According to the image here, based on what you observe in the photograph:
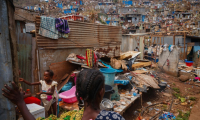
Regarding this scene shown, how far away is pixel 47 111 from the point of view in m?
3.24

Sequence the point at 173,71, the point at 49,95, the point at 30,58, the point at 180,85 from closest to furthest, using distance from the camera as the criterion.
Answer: the point at 49,95, the point at 30,58, the point at 180,85, the point at 173,71

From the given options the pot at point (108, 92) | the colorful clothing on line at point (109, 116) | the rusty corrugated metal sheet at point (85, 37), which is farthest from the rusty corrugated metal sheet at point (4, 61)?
the rusty corrugated metal sheet at point (85, 37)

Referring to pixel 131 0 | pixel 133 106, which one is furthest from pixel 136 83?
pixel 131 0

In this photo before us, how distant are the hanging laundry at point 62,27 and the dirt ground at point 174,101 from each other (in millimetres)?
3852

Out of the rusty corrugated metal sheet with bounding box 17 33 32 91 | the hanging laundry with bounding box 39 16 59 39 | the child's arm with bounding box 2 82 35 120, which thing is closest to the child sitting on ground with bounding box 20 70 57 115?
the rusty corrugated metal sheet with bounding box 17 33 32 91

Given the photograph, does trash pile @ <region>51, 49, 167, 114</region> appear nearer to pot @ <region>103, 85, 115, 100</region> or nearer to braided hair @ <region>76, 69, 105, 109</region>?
pot @ <region>103, 85, 115, 100</region>

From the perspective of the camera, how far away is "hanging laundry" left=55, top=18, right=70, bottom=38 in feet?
16.6

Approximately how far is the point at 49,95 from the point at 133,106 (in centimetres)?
335

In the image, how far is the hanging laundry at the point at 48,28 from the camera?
4.75 metres

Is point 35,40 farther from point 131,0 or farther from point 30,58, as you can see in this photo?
point 131,0

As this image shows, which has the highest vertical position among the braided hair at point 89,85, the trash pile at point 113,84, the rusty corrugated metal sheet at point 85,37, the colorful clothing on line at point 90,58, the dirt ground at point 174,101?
the rusty corrugated metal sheet at point 85,37

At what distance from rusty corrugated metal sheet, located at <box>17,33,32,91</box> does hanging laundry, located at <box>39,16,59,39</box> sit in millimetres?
508

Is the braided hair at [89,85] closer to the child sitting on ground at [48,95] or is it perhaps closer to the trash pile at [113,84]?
the child sitting on ground at [48,95]

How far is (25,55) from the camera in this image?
4.58m
